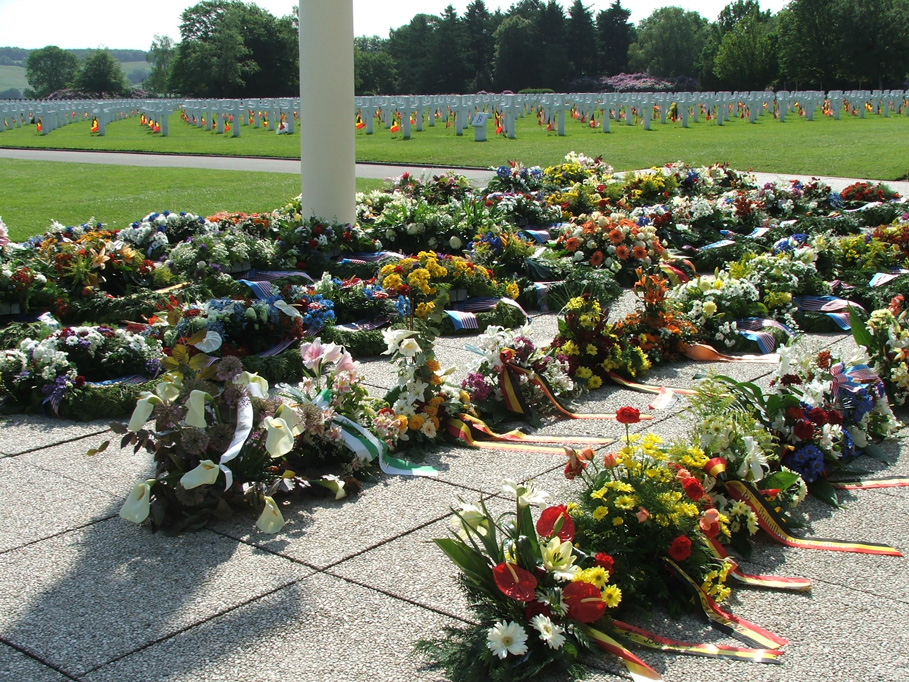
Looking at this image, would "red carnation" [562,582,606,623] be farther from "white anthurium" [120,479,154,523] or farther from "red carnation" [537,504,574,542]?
"white anthurium" [120,479,154,523]

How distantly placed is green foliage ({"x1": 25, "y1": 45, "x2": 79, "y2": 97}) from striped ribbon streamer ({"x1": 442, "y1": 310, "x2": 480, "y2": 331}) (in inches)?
4789

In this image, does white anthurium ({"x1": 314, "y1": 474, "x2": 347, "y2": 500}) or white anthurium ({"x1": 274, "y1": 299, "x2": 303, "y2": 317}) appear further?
white anthurium ({"x1": 274, "y1": 299, "x2": 303, "y2": 317})

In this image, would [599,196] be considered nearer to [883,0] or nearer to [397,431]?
[397,431]

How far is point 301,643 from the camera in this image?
2.91 meters

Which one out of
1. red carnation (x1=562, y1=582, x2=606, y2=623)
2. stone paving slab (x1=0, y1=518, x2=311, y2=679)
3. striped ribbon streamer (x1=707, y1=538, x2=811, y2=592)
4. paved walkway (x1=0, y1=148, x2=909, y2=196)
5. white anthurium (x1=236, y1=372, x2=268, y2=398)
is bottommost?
stone paving slab (x1=0, y1=518, x2=311, y2=679)

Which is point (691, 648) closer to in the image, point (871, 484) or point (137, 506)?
point (871, 484)

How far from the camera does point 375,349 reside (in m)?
6.48

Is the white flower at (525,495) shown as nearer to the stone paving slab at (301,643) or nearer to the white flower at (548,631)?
the white flower at (548,631)

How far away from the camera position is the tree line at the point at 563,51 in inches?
2279

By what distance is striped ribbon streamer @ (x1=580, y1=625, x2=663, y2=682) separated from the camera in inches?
107

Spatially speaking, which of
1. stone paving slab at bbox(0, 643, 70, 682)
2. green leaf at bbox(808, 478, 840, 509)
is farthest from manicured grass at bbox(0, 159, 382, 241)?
green leaf at bbox(808, 478, 840, 509)

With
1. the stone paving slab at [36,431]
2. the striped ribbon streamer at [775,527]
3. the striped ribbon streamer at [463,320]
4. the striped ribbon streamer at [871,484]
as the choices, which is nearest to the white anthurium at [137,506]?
the stone paving slab at [36,431]

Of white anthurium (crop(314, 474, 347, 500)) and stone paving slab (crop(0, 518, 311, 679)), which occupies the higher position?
white anthurium (crop(314, 474, 347, 500))

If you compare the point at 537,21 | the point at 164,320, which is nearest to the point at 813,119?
the point at 164,320
